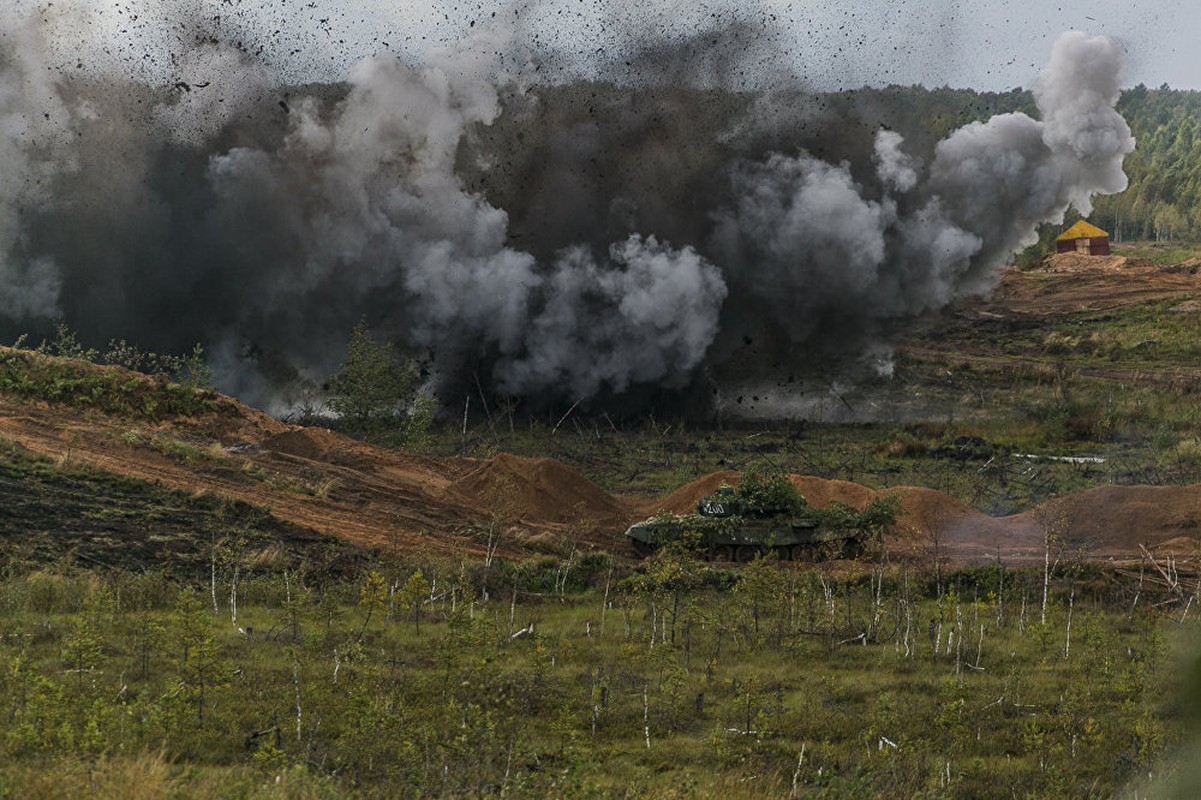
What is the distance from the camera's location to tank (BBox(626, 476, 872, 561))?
21.1 m

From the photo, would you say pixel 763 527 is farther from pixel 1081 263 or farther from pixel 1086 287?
pixel 1081 263

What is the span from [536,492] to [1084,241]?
5781 centimetres

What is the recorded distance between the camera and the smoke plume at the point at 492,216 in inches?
1302

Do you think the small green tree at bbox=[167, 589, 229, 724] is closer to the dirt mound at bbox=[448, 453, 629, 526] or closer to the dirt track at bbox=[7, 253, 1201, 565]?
the dirt track at bbox=[7, 253, 1201, 565]

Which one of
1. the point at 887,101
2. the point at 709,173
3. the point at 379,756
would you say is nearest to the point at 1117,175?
the point at 887,101

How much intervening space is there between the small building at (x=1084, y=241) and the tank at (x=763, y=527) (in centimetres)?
5674

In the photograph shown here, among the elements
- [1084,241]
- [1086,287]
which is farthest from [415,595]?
[1084,241]

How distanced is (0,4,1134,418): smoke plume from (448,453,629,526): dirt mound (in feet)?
29.7

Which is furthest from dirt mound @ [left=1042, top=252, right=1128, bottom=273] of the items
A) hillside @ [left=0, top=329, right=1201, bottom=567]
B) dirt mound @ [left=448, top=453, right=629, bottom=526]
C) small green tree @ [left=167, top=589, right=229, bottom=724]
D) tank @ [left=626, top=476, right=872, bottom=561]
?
small green tree @ [left=167, top=589, right=229, bottom=724]

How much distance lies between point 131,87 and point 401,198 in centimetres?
761

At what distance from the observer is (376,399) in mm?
30141

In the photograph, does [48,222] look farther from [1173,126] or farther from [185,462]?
[1173,126]

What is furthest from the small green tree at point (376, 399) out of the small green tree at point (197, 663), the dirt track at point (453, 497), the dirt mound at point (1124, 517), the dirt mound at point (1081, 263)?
the dirt mound at point (1081, 263)

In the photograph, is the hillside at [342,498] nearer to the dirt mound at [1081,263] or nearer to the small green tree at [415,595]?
the small green tree at [415,595]
